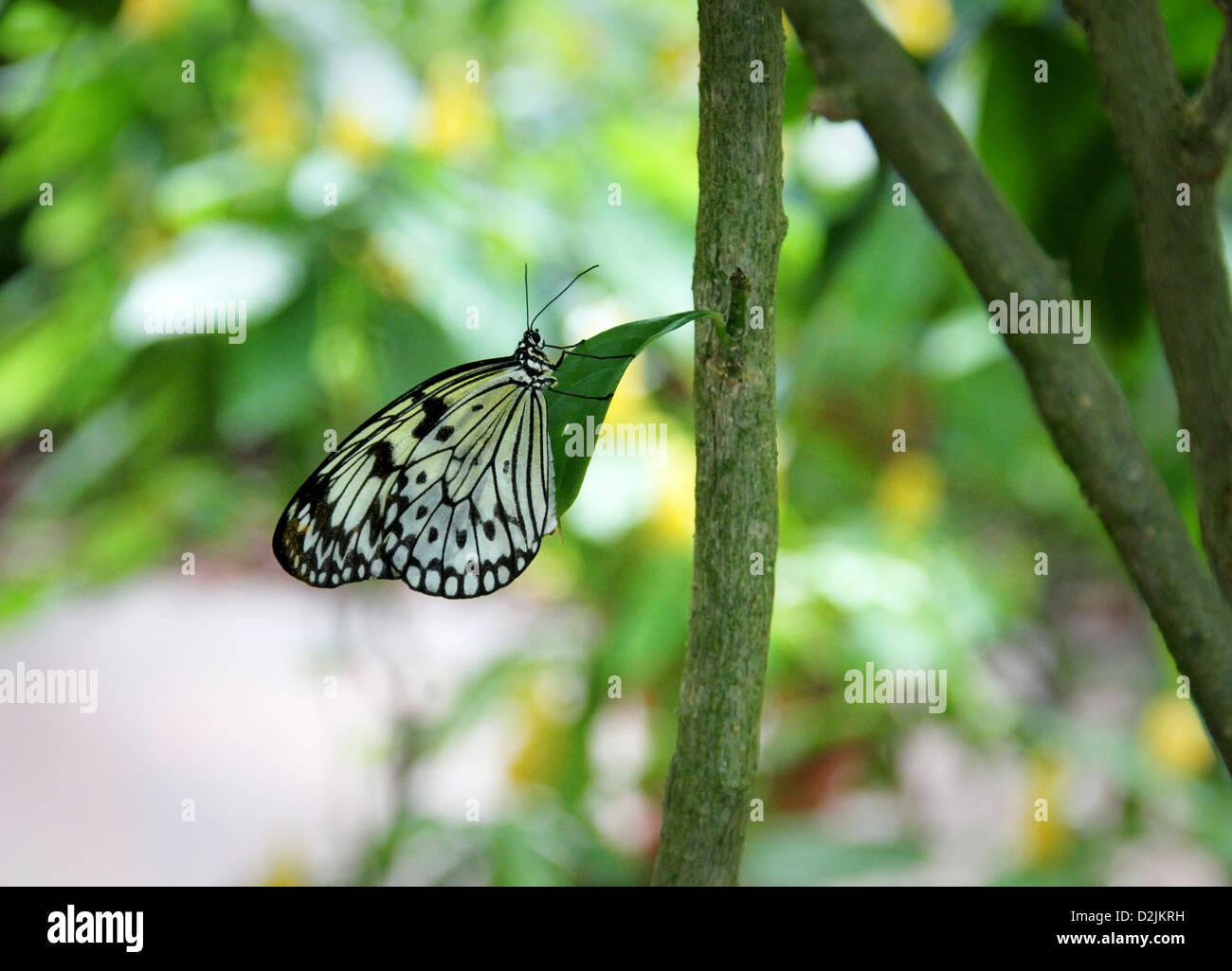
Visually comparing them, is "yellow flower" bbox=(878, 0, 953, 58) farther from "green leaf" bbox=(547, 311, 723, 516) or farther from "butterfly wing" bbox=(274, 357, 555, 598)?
"green leaf" bbox=(547, 311, 723, 516)

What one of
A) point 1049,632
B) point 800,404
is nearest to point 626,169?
point 800,404

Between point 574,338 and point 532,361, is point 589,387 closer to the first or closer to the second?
point 532,361

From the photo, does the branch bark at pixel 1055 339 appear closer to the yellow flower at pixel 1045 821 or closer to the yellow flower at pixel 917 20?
the yellow flower at pixel 917 20

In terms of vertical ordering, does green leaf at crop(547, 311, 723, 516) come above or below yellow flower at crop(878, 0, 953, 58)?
below

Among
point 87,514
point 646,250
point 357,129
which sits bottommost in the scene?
point 87,514

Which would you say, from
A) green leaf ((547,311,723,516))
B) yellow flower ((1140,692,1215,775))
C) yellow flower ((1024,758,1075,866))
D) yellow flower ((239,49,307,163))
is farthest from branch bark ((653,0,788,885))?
yellow flower ((1140,692,1215,775))

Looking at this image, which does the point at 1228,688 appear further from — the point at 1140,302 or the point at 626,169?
the point at 626,169

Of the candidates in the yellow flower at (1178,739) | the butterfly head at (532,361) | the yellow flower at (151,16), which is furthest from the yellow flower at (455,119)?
the yellow flower at (1178,739)
